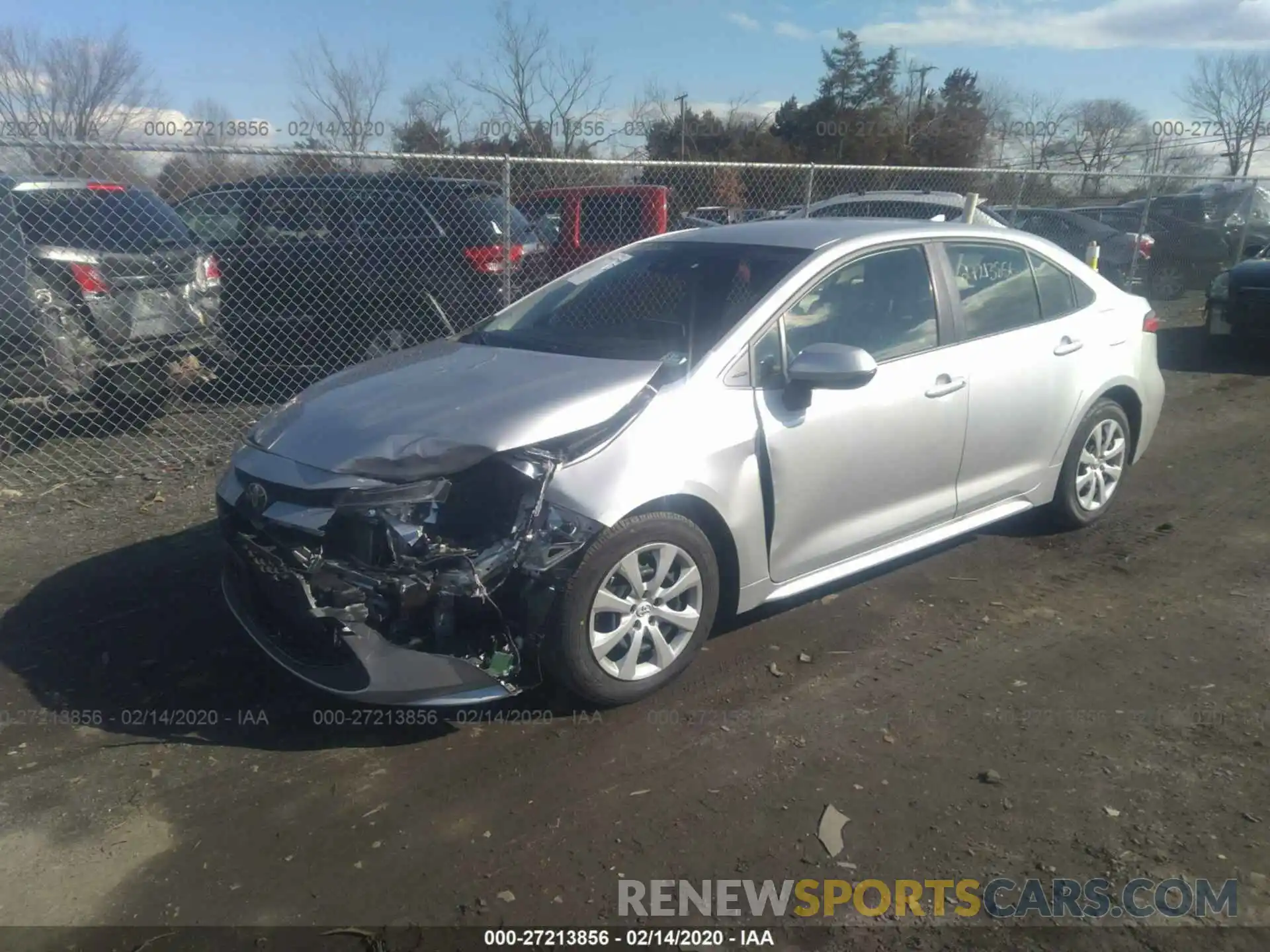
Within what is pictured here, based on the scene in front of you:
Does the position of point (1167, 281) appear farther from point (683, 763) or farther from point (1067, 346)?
point (683, 763)

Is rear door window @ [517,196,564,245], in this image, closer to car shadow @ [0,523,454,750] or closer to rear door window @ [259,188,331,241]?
rear door window @ [259,188,331,241]

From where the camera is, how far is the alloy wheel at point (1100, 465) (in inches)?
208

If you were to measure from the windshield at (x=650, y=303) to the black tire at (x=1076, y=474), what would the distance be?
80.8 inches

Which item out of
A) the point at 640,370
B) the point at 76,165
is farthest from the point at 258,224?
the point at 640,370

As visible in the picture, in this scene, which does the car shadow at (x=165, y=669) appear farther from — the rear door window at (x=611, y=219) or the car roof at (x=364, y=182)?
the rear door window at (x=611, y=219)

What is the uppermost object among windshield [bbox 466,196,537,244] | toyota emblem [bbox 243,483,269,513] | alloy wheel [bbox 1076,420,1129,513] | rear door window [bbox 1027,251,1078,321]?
windshield [bbox 466,196,537,244]

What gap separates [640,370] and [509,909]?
6.60 feet

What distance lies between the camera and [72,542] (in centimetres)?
532

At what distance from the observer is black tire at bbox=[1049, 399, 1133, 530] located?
5160 millimetres

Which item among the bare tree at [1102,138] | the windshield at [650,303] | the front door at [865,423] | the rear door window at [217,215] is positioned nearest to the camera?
the front door at [865,423]

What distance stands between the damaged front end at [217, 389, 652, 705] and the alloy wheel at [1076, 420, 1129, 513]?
3093mm

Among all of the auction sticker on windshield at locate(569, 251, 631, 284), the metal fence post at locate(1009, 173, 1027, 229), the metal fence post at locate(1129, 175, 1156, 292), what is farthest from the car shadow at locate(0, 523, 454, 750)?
the metal fence post at locate(1129, 175, 1156, 292)

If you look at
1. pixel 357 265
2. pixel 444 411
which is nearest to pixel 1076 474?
pixel 444 411

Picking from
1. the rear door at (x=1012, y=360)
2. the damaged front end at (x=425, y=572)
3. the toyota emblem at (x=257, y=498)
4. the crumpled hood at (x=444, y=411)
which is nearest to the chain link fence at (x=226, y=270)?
the rear door at (x=1012, y=360)
